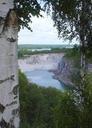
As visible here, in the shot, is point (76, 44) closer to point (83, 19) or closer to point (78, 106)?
point (83, 19)

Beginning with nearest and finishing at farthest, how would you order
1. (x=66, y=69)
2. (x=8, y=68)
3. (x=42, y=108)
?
1. (x=8, y=68)
2. (x=42, y=108)
3. (x=66, y=69)

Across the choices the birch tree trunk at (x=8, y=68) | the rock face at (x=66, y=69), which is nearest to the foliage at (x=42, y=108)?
the rock face at (x=66, y=69)

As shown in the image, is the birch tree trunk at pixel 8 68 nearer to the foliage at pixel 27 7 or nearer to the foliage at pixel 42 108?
the foliage at pixel 27 7

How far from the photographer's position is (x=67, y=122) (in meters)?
8.88

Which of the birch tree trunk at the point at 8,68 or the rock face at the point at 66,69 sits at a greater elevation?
the birch tree trunk at the point at 8,68

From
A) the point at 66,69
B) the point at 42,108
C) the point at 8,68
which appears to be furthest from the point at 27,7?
the point at 66,69

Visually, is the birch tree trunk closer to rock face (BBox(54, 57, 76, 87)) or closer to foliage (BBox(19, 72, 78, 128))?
rock face (BBox(54, 57, 76, 87))

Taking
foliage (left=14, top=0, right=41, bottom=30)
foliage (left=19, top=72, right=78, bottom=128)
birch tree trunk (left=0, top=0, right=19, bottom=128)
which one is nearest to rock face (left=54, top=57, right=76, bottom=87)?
foliage (left=19, top=72, right=78, bottom=128)

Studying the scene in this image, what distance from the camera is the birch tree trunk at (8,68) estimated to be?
2492 millimetres

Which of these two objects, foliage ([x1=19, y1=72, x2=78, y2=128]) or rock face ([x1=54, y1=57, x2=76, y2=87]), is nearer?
foliage ([x1=19, y1=72, x2=78, y2=128])

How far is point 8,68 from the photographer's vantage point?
2492 mm

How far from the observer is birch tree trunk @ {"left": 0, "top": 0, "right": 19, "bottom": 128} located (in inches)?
98.1

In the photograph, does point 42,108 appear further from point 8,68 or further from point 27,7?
point 8,68

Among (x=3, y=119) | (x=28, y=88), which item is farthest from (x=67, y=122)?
(x=28, y=88)
